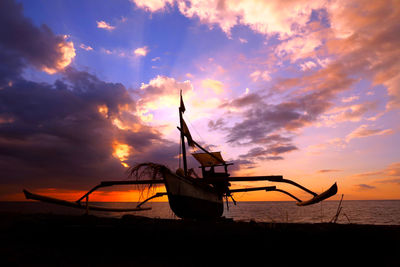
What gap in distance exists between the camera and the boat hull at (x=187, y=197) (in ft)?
43.5

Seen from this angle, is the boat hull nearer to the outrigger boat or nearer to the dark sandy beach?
the outrigger boat

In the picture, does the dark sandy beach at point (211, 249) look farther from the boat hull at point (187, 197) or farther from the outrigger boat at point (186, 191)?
the boat hull at point (187, 197)

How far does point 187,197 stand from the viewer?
48.3ft

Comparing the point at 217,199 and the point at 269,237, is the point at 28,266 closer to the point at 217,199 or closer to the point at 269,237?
A: the point at 269,237

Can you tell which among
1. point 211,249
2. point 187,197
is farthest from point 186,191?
point 211,249

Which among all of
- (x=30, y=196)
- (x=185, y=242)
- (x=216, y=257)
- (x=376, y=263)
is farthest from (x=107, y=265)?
(x=30, y=196)

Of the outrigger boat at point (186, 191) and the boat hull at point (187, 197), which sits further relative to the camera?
the boat hull at point (187, 197)

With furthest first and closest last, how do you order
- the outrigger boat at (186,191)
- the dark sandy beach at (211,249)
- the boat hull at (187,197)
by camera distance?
the boat hull at (187,197)
the outrigger boat at (186,191)
the dark sandy beach at (211,249)

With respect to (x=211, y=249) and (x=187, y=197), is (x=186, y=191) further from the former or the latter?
(x=211, y=249)

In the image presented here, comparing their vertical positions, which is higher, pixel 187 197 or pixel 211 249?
pixel 187 197

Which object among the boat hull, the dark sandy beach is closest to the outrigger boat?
the boat hull

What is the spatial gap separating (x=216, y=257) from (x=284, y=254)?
1313 millimetres

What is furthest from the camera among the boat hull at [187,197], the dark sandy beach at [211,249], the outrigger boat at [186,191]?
the boat hull at [187,197]

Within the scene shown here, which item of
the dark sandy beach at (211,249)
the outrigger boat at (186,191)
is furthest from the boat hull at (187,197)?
the dark sandy beach at (211,249)
